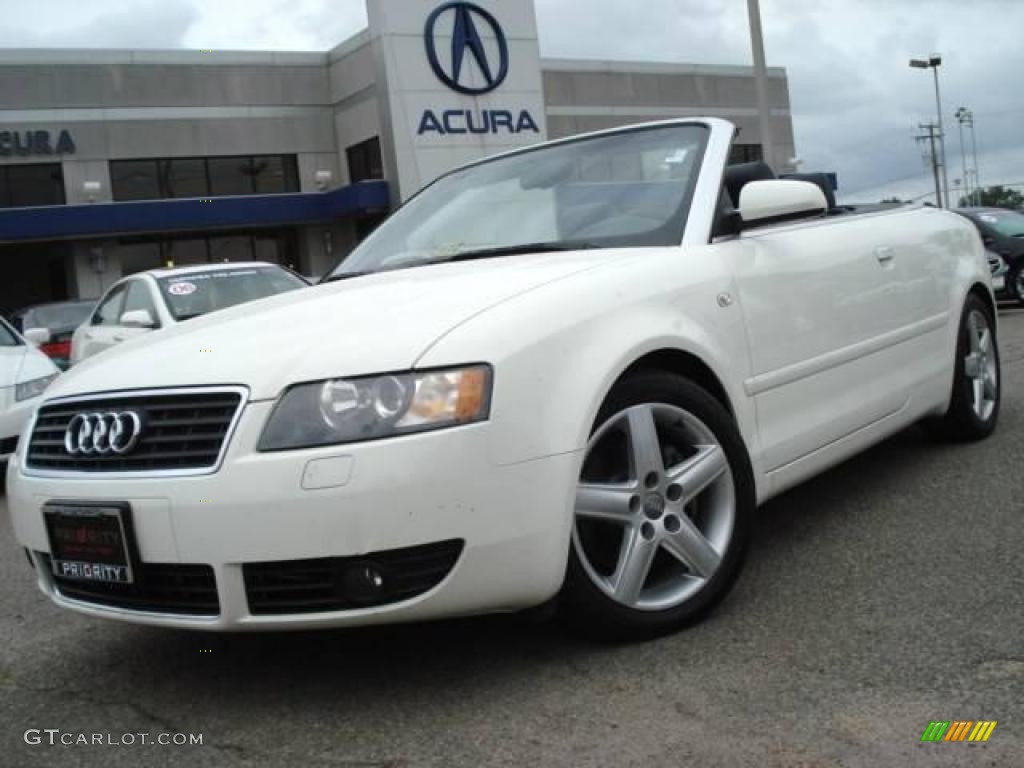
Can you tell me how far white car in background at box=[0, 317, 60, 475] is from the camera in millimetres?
6703

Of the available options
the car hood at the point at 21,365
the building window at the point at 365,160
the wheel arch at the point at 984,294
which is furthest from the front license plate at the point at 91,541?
the building window at the point at 365,160

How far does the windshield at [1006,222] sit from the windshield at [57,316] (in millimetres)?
12671

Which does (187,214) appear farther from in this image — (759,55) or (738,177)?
(738,177)

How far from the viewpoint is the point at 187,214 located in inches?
1037

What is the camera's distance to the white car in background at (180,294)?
8602 mm

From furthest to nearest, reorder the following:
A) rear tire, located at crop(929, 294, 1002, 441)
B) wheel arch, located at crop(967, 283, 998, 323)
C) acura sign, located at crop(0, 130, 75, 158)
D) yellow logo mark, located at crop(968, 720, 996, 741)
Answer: acura sign, located at crop(0, 130, 75, 158) < wheel arch, located at crop(967, 283, 998, 323) < rear tire, located at crop(929, 294, 1002, 441) < yellow logo mark, located at crop(968, 720, 996, 741)

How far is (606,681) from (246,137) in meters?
28.3

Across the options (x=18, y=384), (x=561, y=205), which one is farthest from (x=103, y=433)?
(x=18, y=384)

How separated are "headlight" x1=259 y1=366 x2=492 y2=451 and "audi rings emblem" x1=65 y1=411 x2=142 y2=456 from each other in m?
0.41

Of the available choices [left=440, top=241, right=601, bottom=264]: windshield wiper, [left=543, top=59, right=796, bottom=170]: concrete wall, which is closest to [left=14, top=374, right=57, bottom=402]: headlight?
[left=440, top=241, right=601, bottom=264]: windshield wiper

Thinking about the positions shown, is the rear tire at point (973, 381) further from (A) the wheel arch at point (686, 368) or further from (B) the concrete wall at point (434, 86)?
(B) the concrete wall at point (434, 86)

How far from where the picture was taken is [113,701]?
287cm

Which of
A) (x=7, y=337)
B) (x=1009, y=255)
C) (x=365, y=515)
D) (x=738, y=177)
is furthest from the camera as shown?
(x=1009, y=255)

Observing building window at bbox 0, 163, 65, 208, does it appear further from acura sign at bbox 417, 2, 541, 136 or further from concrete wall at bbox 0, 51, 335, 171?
acura sign at bbox 417, 2, 541, 136
